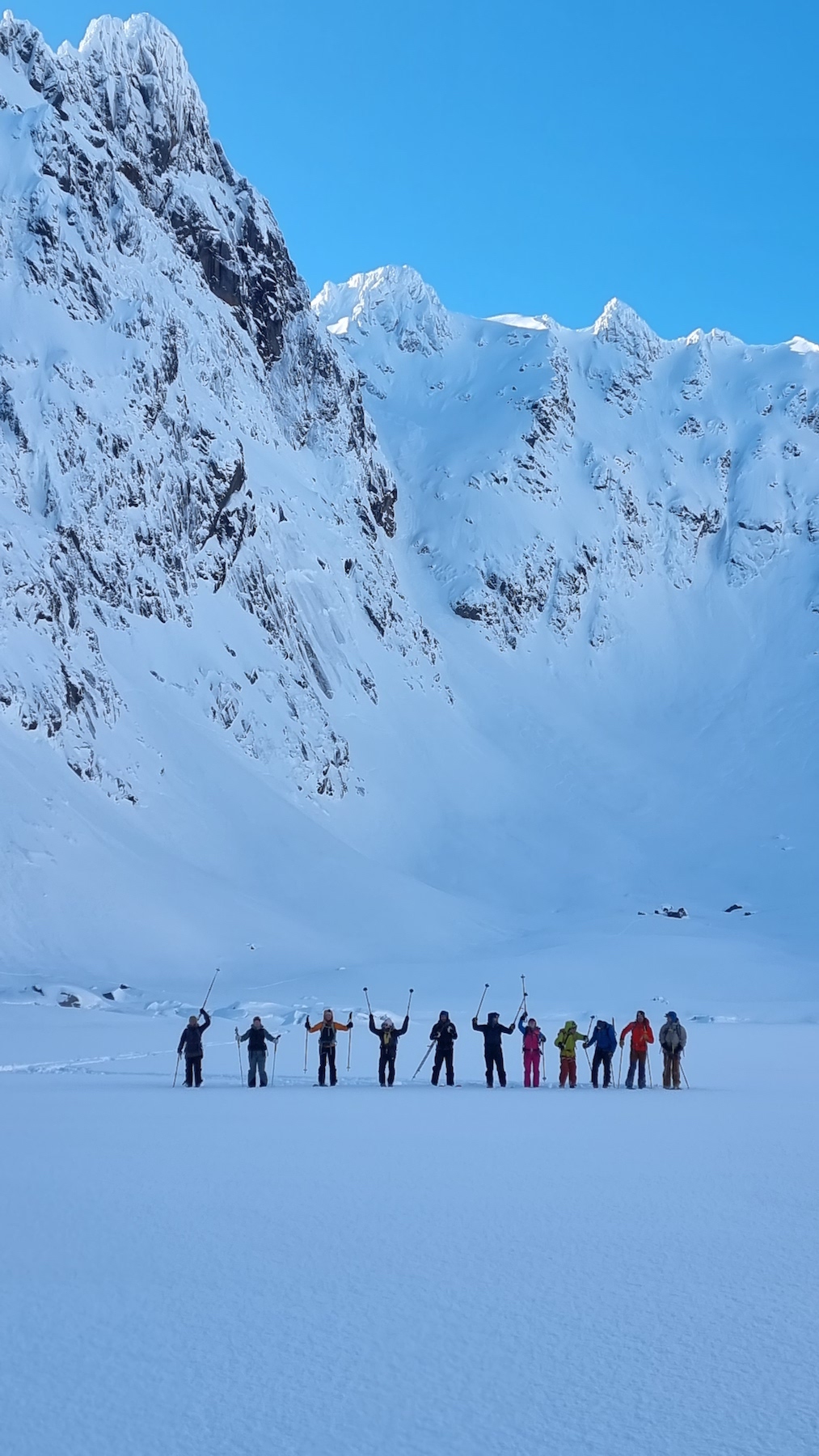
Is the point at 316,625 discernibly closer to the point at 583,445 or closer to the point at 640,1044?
the point at 583,445

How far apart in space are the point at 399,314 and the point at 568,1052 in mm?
148494

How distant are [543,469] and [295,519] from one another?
42527mm

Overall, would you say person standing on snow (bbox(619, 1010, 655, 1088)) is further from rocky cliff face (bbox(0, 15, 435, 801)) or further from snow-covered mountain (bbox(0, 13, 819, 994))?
rocky cliff face (bbox(0, 15, 435, 801))

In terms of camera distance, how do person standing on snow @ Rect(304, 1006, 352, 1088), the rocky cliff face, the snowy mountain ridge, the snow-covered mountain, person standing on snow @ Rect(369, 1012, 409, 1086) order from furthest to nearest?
the snowy mountain ridge, the rocky cliff face, the snow-covered mountain, person standing on snow @ Rect(304, 1006, 352, 1088), person standing on snow @ Rect(369, 1012, 409, 1086)

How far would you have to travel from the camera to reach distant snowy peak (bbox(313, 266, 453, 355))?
151 m

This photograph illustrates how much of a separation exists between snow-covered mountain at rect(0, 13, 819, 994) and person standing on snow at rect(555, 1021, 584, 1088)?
2609cm

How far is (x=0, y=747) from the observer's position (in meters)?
50.9

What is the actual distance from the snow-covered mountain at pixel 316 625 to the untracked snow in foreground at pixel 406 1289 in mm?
33194

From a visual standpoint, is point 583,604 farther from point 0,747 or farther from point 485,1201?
point 485,1201

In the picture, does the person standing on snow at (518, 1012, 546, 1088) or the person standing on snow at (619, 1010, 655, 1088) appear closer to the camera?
the person standing on snow at (518, 1012, 546, 1088)

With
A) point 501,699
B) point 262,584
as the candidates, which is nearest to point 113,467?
point 262,584

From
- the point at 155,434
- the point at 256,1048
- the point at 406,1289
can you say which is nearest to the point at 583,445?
the point at 155,434

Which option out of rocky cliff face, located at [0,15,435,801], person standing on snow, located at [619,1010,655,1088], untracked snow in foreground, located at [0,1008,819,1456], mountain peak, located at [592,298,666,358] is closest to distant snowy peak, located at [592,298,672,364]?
mountain peak, located at [592,298,666,358]

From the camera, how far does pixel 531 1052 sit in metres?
20.3
